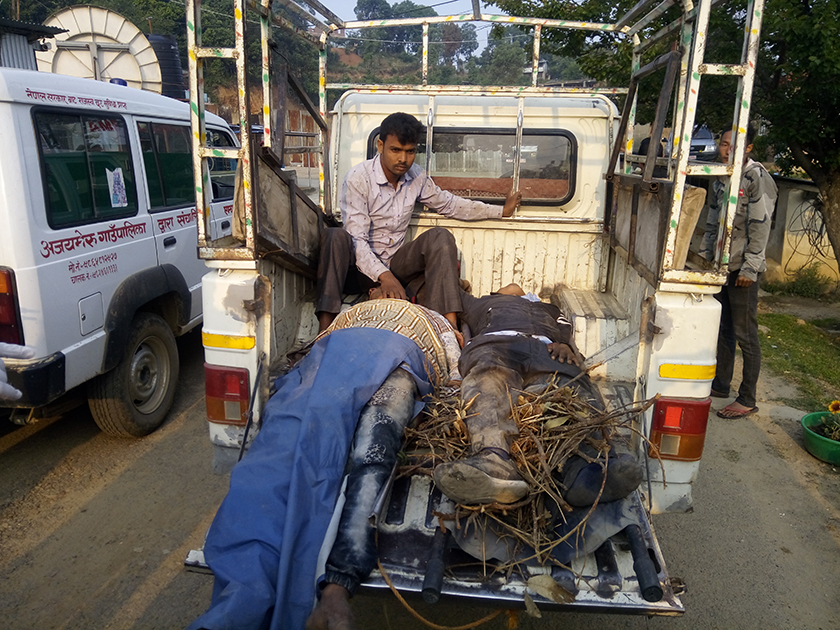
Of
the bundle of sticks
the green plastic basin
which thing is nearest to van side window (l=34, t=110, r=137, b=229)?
the bundle of sticks

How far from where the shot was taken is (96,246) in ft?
12.3

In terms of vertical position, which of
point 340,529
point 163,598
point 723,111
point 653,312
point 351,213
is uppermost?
point 723,111

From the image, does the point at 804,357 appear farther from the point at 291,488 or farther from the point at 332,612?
the point at 332,612

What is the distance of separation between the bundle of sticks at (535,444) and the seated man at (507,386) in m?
0.04

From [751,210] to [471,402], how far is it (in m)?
3.05

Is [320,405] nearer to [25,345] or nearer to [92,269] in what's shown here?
[25,345]

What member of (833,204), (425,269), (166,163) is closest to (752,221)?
(425,269)

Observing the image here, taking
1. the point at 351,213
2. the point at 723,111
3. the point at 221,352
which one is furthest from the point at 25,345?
the point at 723,111

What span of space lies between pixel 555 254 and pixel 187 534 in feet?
9.01

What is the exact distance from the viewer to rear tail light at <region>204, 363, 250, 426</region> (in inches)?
107

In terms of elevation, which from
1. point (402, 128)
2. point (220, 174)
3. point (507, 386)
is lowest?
point (507, 386)

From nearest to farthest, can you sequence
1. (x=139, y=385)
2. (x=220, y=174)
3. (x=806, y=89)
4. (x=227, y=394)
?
1. (x=227, y=394)
2. (x=139, y=385)
3. (x=220, y=174)
4. (x=806, y=89)

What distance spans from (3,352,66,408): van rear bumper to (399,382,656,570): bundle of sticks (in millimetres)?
2085

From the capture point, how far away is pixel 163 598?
2820 mm
